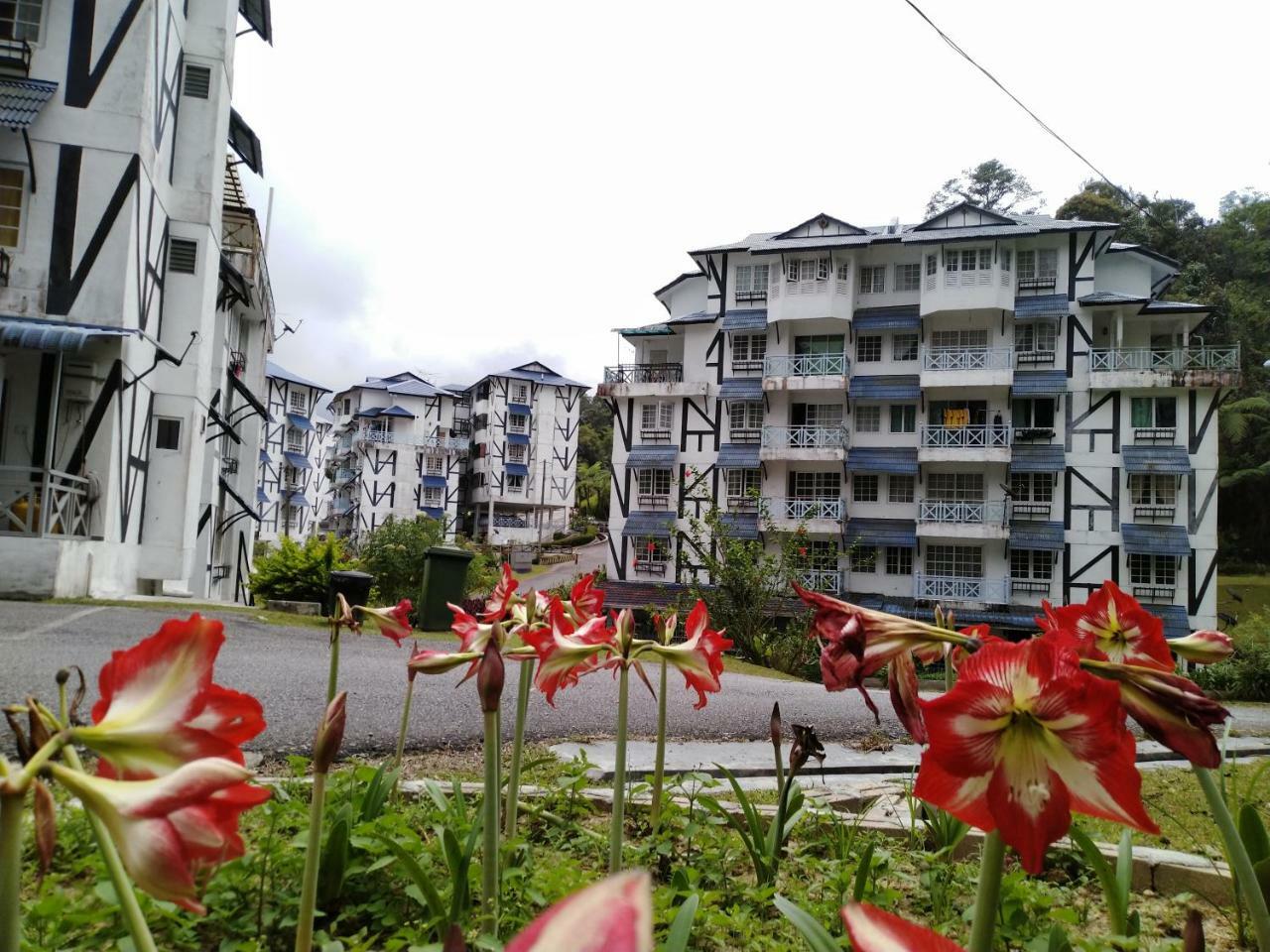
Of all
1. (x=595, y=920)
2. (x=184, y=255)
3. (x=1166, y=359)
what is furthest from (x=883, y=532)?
(x=595, y=920)

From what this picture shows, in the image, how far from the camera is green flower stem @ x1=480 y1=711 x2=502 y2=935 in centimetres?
132

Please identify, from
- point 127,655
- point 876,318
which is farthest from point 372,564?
point 127,655

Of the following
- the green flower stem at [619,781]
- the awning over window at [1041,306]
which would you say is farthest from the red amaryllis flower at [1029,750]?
the awning over window at [1041,306]

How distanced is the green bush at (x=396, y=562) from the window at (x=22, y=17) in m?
11.1

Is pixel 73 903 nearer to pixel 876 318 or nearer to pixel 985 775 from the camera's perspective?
pixel 985 775

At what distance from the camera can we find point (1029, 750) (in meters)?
0.88

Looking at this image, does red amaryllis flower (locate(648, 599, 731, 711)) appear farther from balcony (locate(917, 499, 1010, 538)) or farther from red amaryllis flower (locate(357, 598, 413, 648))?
balcony (locate(917, 499, 1010, 538))

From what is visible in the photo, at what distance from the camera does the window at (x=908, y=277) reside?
27297 millimetres

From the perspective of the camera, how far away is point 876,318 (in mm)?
27188

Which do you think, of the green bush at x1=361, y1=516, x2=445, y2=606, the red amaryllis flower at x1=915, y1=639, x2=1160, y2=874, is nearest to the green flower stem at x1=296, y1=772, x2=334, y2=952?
the red amaryllis flower at x1=915, y1=639, x2=1160, y2=874

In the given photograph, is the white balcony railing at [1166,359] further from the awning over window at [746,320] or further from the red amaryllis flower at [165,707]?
the red amaryllis flower at [165,707]

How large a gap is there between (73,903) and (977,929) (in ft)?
6.40

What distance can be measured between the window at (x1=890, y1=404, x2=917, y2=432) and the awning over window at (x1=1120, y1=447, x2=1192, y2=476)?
6033 mm

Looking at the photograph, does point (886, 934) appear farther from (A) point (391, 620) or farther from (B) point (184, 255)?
(B) point (184, 255)
